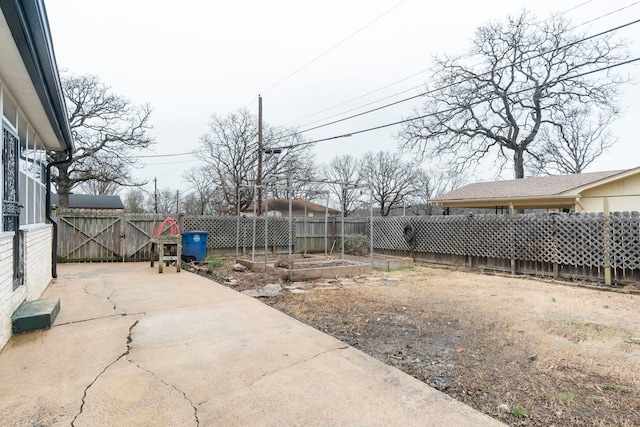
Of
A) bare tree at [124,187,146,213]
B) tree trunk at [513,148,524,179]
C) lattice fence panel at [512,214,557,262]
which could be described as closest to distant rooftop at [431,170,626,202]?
lattice fence panel at [512,214,557,262]

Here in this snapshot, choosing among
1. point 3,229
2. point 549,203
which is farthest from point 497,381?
point 549,203

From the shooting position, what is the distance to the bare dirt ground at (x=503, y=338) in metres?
2.41

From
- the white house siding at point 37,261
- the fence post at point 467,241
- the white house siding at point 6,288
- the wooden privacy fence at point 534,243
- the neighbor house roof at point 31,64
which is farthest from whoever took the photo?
the fence post at point 467,241

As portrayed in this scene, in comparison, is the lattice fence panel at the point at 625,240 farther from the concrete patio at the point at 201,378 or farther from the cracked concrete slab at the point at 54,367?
the cracked concrete slab at the point at 54,367

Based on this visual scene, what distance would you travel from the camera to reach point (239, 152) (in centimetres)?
2133

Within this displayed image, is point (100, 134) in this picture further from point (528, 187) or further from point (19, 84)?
point (528, 187)

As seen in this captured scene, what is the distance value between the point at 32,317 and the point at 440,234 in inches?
390

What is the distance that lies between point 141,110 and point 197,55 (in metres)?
9.74

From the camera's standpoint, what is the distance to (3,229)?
11.4 feet

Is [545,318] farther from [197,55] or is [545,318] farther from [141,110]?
[141,110]

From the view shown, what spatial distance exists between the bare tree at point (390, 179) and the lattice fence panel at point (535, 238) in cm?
2125

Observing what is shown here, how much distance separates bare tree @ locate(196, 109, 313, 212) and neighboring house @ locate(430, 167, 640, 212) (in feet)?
38.6

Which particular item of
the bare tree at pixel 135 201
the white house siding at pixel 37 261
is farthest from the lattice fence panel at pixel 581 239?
the bare tree at pixel 135 201

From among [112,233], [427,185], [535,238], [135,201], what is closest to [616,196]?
[535,238]
